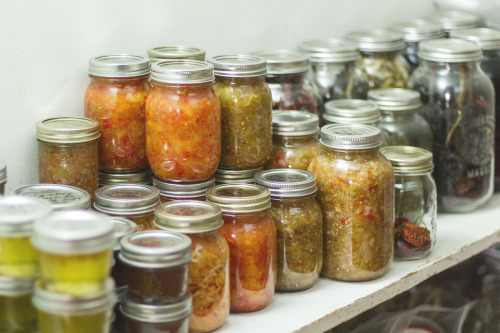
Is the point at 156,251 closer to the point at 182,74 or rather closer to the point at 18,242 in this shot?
the point at 18,242

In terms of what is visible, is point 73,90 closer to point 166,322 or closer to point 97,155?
point 97,155

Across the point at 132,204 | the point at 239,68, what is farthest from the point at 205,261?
the point at 239,68

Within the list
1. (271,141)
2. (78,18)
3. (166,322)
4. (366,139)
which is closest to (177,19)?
(78,18)

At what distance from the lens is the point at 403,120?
67.2 inches

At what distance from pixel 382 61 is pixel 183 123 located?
0.80 metres

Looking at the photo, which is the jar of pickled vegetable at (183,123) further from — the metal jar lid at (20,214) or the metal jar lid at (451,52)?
the metal jar lid at (451,52)

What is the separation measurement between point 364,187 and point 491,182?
0.64 meters

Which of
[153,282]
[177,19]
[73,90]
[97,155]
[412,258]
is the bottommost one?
[412,258]

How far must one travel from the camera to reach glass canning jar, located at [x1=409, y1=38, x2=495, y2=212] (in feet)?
5.65

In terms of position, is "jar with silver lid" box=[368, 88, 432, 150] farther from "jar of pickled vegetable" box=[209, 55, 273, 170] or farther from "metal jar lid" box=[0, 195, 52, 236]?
"metal jar lid" box=[0, 195, 52, 236]

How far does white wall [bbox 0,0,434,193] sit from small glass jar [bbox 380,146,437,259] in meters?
0.51

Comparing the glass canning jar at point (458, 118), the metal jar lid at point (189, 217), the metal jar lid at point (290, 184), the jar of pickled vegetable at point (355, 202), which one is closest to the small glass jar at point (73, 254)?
the metal jar lid at point (189, 217)

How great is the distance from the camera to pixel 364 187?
Answer: 1.32 m

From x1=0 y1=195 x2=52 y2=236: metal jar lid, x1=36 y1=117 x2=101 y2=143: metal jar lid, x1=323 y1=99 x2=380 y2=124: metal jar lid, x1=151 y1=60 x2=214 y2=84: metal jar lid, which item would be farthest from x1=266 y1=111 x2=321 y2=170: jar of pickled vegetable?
x1=0 y1=195 x2=52 y2=236: metal jar lid
